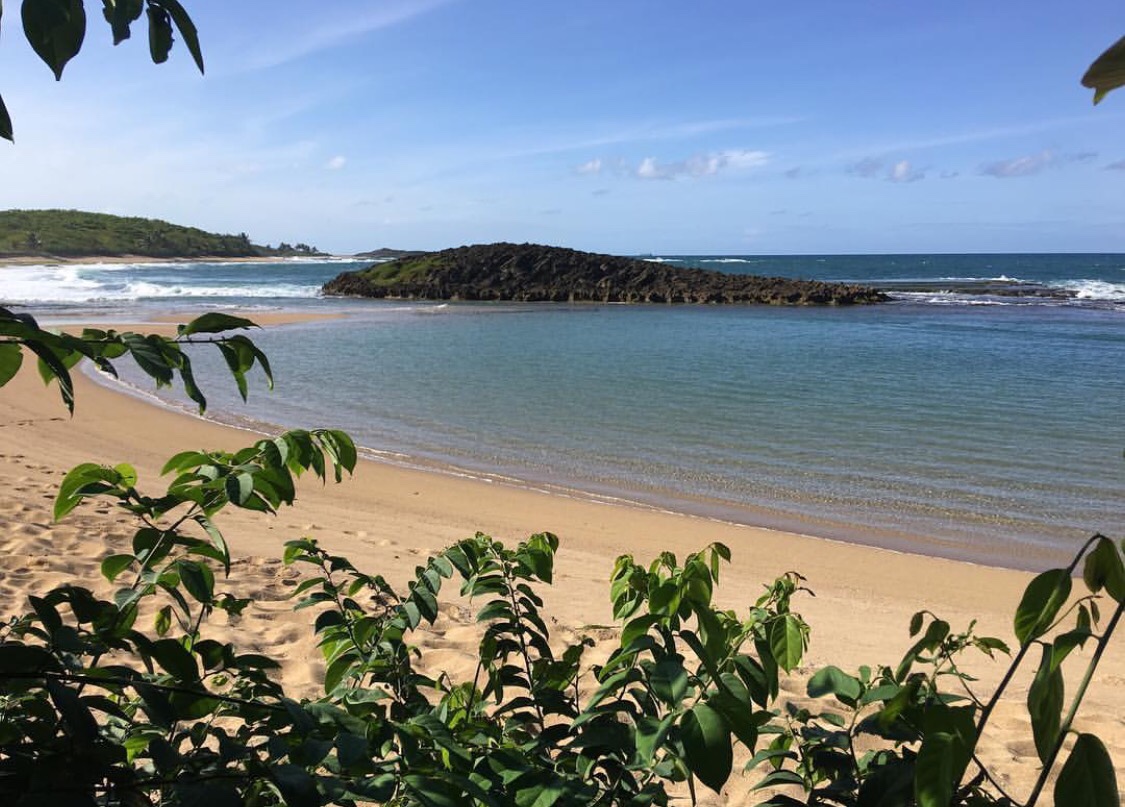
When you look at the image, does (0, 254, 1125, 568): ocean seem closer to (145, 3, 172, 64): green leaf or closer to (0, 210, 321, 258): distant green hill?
(145, 3, 172, 64): green leaf

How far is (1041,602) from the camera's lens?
0.78m

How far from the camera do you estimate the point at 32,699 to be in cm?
124

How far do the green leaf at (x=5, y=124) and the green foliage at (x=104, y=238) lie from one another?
349 feet

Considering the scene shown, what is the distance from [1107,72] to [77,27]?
109cm

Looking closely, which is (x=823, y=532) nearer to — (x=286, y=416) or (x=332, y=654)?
(x=332, y=654)

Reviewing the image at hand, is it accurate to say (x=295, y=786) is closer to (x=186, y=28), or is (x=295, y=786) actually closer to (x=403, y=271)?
(x=186, y=28)

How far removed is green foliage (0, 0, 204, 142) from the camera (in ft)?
3.29

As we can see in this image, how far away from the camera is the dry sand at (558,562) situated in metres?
4.55

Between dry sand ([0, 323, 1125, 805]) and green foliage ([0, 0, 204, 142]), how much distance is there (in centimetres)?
298

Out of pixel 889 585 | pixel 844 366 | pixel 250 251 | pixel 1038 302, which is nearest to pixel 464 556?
pixel 889 585

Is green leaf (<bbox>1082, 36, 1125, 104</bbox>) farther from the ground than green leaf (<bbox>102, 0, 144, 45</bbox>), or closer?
closer

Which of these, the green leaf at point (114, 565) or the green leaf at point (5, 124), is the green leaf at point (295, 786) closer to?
the green leaf at point (114, 565)

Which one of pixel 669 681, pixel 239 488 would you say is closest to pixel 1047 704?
pixel 669 681

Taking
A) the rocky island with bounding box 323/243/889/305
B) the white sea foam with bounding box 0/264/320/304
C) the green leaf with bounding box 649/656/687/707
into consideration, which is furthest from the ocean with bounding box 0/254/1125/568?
the rocky island with bounding box 323/243/889/305
